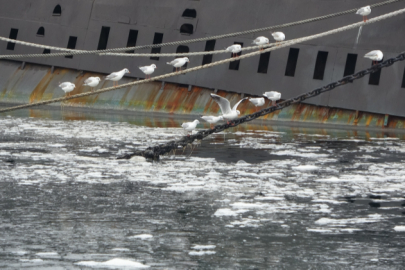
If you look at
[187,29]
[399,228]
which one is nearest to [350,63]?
[187,29]

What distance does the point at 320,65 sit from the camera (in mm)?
22422

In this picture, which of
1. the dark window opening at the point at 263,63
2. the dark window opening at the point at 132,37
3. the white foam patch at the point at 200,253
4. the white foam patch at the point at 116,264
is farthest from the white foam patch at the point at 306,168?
the dark window opening at the point at 132,37

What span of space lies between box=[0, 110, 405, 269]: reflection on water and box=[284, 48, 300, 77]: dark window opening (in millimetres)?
6593

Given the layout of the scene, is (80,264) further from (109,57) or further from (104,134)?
A: (109,57)

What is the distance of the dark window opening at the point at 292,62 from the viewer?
22172mm

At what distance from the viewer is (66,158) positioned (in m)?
12.9

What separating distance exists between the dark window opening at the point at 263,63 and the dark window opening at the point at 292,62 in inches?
27.8

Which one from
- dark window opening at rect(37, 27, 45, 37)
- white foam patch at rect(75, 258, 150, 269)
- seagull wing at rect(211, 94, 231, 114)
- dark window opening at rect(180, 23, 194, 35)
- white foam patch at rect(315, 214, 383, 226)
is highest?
dark window opening at rect(180, 23, 194, 35)

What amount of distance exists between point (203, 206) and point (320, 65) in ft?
47.3

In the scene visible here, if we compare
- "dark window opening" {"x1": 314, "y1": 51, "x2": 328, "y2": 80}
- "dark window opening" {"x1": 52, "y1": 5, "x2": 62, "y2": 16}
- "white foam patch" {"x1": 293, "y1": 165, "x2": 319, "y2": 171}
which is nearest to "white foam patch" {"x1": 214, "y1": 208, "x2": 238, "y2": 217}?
"white foam patch" {"x1": 293, "y1": 165, "x2": 319, "y2": 171}

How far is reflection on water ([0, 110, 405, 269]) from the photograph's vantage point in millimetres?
6566

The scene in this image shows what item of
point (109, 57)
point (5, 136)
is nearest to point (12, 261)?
point (5, 136)

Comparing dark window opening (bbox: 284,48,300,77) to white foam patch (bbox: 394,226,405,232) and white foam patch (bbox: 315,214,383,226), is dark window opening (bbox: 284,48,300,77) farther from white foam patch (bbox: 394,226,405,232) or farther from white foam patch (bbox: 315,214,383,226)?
white foam patch (bbox: 394,226,405,232)

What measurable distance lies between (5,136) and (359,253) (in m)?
11.4
